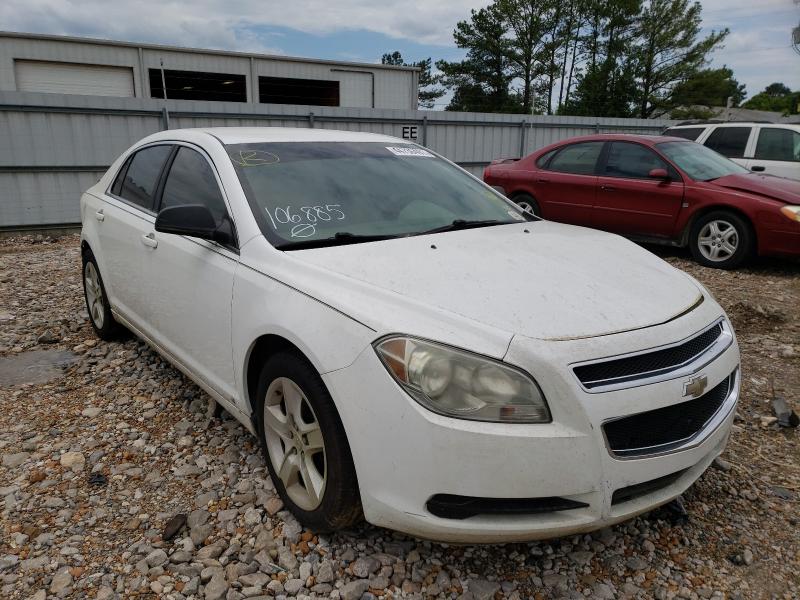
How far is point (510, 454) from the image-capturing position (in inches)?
71.1

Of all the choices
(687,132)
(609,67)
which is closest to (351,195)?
(687,132)

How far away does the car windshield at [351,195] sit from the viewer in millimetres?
2697

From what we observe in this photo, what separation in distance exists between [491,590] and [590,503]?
53 centimetres

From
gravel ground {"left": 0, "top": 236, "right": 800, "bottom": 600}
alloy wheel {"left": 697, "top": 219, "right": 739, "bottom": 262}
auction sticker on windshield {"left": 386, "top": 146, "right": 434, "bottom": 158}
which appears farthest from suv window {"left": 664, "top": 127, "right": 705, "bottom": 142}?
auction sticker on windshield {"left": 386, "top": 146, "right": 434, "bottom": 158}

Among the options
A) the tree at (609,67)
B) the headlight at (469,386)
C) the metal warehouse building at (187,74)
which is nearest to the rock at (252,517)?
the headlight at (469,386)

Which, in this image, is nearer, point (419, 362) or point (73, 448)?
point (419, 362)

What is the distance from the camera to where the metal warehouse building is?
17703mm

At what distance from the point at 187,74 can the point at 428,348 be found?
22.5 m

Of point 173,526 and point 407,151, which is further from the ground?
point 407,151

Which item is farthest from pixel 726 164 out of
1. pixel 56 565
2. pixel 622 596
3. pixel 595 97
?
pixel 595 97

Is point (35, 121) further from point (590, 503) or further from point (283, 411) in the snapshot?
point (590, 503)

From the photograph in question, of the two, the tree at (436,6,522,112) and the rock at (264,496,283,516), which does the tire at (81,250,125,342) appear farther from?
the tree at (436,6,522,112)

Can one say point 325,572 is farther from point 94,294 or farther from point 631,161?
point 631,161

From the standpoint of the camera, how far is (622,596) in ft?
6.93
